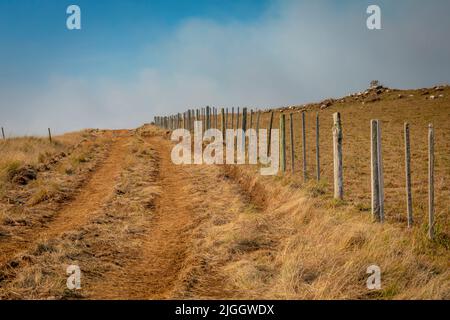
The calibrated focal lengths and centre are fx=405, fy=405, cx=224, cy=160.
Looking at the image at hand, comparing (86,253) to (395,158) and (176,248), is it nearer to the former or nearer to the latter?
(176,248)

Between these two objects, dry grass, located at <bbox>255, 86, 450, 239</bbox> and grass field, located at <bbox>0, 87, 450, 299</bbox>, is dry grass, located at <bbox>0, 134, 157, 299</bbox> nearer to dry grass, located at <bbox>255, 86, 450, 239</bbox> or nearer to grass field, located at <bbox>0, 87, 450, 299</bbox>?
grass field, located at <bbox>0, 87, 450, 299</bbox>

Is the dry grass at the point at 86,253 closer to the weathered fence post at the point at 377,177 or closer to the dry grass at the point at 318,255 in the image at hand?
the dry grass at the point at 318,255

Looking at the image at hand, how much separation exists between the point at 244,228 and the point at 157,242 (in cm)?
178

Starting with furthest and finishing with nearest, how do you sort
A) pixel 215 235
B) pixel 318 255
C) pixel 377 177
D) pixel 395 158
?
pixel 395 158 → pixel 377 177 → pixel 215 235 → pixel 318 255

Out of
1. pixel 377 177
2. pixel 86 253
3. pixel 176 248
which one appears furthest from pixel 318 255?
pixel 86 253

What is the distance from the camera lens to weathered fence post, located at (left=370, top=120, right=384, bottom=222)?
8398mm

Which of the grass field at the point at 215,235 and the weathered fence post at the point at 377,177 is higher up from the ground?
the weathered fence post at the point at 377,177

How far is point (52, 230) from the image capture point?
353 inches

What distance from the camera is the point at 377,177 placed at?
862 centimetres

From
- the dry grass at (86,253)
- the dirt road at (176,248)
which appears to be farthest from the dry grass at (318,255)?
the dry grass at (86,253)

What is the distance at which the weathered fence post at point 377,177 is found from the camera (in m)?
8.40

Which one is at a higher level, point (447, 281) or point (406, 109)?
point (406, 109)

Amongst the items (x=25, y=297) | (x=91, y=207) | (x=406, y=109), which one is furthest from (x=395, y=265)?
(x=406, y=109)
